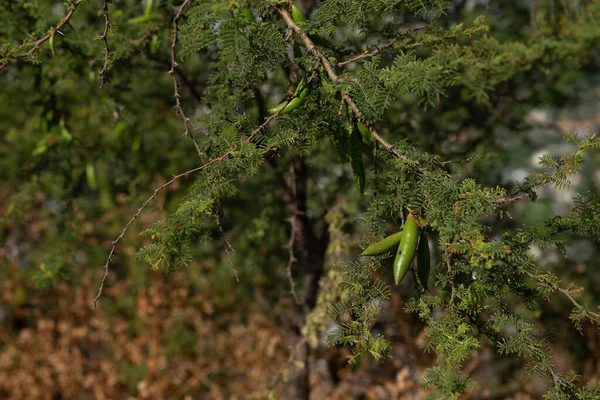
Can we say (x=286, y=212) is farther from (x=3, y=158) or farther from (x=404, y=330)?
(x=3, y=158)

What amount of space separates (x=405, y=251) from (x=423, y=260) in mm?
89

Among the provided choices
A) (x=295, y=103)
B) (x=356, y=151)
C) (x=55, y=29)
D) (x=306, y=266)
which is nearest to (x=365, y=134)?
(x=356, y=151)

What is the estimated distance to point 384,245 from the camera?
1115 mm

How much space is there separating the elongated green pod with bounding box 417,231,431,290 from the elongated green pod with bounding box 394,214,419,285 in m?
0.05

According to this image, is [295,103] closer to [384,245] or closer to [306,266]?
[384,245]

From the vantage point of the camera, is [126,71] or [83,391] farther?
[83,391]

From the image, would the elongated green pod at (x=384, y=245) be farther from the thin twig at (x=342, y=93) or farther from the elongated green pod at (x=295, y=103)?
the elongated green pod at (x=295, y=103)

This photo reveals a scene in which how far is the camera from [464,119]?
2865 mm

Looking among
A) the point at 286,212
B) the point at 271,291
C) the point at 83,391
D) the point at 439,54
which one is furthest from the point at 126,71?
the point at 83,391

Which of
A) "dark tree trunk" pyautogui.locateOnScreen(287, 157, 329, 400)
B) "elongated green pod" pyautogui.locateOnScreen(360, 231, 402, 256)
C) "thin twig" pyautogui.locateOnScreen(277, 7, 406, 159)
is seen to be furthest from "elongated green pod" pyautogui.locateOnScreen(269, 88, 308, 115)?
"dark tree trunk" pyautogui.locateOnScreen(287, 157, 329, 400)

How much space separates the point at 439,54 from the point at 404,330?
2.02 metres

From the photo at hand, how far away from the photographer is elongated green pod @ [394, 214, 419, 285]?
1.07 m

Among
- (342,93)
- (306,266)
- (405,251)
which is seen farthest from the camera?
(306,266)

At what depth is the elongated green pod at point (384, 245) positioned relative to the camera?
111 centimetres
